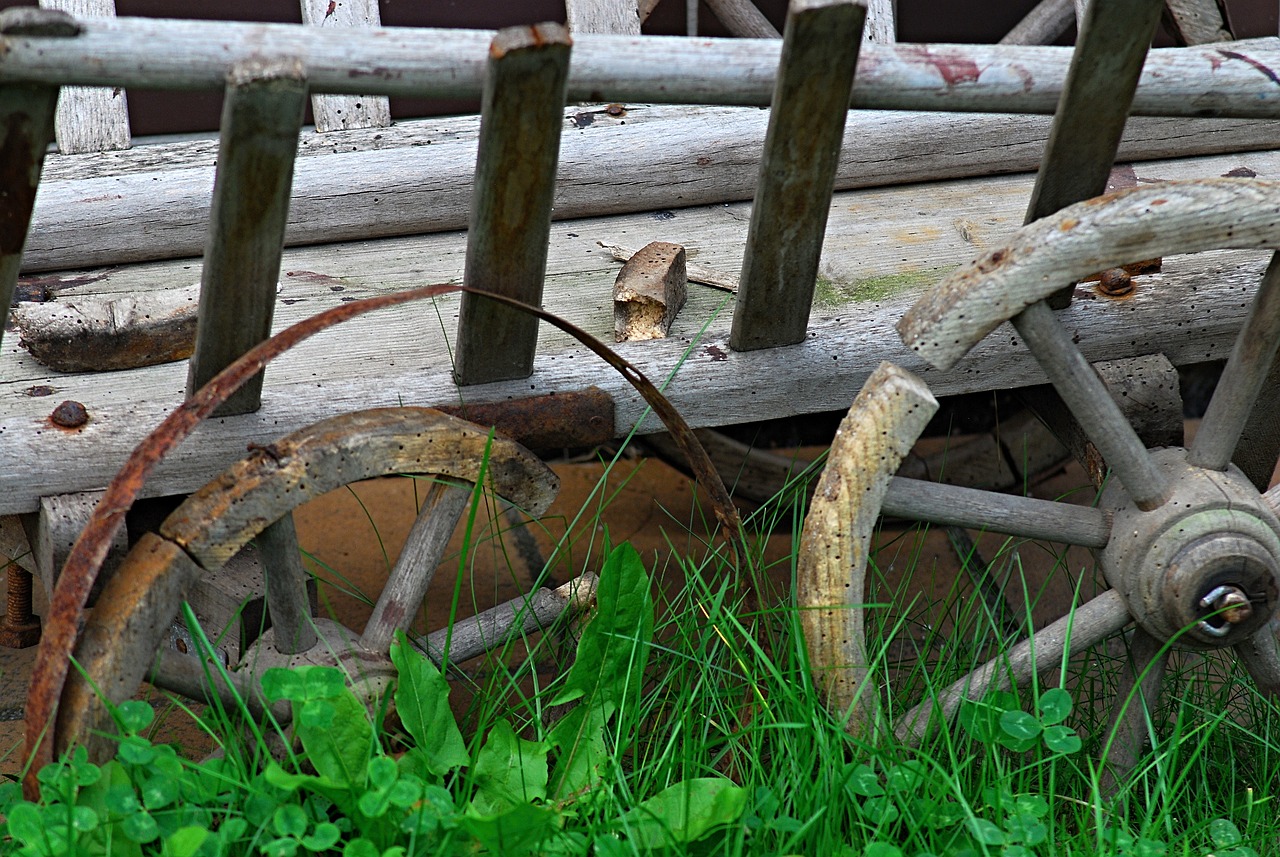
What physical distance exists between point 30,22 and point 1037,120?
202 cm

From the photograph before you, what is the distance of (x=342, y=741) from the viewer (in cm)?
153

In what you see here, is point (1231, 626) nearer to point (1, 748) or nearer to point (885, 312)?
point (885, 312)

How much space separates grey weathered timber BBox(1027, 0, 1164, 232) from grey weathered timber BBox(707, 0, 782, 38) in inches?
59.0

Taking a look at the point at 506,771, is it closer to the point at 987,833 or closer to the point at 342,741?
the point at 342,741

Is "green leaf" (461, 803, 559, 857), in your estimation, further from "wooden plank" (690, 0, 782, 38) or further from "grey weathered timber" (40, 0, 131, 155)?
"wooden plank" (690, 0, 782, 38)

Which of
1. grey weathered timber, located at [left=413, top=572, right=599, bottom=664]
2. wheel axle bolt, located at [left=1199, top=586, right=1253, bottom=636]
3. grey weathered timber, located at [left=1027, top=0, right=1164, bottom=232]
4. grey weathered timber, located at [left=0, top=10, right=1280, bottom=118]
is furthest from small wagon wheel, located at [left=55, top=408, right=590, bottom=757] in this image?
wheel axle bolt, located at [left=1199, top=586, right=1253, bottom=636]

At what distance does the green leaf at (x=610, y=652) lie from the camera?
1.68 m

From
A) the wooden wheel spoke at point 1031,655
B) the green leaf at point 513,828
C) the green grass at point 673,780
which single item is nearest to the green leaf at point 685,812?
the green grass at point 673,780

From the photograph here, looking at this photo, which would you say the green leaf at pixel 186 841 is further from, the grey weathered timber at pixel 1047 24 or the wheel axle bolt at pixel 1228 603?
the grey weathered timber at pixel 1047 24

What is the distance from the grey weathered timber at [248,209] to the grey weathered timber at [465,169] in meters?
0.82

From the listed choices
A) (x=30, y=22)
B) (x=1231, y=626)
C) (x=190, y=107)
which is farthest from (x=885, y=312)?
(x=190, y=107)

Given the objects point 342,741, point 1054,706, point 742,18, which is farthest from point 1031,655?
point 742,18

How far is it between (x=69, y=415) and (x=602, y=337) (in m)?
0.82

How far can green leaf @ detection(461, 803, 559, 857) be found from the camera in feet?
4.57
